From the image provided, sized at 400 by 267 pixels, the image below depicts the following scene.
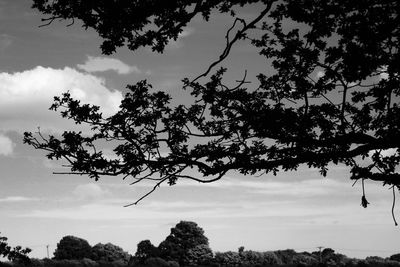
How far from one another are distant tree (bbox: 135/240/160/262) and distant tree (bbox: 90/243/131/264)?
4649mm

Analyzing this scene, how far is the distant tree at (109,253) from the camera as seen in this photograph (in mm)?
93637

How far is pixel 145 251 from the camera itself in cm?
9031

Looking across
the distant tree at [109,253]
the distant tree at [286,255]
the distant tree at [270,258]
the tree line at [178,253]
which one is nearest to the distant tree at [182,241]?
the tree line at [178,253]

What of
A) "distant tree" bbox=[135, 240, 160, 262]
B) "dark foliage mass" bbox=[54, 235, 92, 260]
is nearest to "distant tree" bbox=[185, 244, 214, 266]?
"distant tree" bbox=[135, 240, 160, 262]

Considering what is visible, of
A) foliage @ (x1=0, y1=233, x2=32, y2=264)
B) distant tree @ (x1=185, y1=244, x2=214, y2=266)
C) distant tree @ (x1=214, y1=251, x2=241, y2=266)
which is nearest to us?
foliage @ (x1=0, y1=233, x2=32, y2=264)

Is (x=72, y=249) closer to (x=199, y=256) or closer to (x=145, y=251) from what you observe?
(x=145, y=251)

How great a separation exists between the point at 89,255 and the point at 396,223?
93.0 metres

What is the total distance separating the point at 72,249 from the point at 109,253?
25.2 ft

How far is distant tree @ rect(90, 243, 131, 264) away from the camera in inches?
3687

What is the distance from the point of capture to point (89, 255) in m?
94.6

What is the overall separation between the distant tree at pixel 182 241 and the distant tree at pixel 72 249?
16.3 meters

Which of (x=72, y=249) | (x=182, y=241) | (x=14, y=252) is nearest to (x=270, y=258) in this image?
(x=182, y=241)

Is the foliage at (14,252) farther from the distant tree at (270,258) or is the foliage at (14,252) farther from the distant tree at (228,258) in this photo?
the distant tree at (270,258)

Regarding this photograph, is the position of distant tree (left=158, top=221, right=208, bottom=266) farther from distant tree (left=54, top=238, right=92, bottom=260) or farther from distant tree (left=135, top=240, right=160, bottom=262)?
distant tree (left=54, top=238, right=92, bottom=260)
